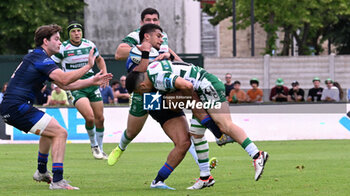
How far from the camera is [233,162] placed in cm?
1428

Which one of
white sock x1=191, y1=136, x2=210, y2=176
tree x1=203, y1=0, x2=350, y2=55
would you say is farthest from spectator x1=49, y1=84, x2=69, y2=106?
Answer: tree x1=203, y1=0, x2=350, y2=55

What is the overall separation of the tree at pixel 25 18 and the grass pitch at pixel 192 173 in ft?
79.7

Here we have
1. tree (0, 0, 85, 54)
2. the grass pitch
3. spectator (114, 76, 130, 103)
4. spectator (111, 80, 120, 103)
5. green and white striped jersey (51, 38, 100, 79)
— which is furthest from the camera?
tree (0, 0, 85, 54)

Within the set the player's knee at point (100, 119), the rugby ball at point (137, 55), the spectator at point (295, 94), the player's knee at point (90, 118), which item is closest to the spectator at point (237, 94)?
the spectator at point (295, 94)

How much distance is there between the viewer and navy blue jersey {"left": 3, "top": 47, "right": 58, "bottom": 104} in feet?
32.2

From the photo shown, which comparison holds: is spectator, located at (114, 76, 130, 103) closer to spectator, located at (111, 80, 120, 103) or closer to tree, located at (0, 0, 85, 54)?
spectator, located at (111, 80, 120, 103)

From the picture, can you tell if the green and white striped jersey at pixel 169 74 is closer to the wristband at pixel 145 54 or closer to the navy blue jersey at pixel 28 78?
the wristband at pixel 145 54

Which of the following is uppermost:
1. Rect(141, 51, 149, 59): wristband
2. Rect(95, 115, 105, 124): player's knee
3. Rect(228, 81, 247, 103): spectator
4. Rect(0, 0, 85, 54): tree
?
Rect(0, 0, 85, 54): tree

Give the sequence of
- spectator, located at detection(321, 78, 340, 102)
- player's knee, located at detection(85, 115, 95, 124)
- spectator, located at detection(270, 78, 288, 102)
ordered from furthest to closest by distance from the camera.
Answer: spectator, located at detection(270, 78, 288, 102), spectator, located at detection(321, 78, 340, 102), player's knee, located at detection(85, 115, 95, 124)

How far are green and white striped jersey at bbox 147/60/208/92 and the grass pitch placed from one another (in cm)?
124

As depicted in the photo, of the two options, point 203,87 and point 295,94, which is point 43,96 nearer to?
point 295,94

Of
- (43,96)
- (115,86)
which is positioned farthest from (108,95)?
(43,96)

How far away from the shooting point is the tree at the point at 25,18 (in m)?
41.9

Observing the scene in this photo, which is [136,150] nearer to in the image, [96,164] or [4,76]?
[96,164]
